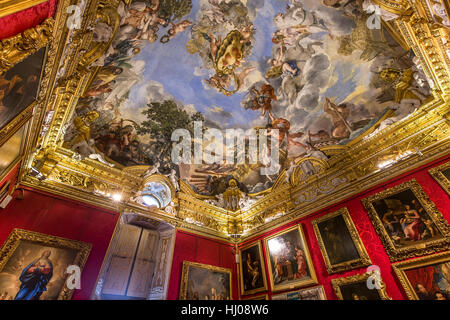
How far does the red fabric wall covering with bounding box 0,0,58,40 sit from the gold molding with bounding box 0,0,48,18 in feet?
0.27

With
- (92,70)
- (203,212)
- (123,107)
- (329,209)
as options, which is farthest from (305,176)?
(92,70)

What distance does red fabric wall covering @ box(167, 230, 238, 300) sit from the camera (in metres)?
8.73

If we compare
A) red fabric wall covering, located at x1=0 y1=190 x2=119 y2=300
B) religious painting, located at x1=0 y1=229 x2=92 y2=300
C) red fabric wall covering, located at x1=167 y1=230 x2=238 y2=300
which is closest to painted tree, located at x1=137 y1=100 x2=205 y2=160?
red fabric wall covering, located at x1=0 y1=190 x2=119 y2=300

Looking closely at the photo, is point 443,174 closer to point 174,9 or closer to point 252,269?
point 252,269

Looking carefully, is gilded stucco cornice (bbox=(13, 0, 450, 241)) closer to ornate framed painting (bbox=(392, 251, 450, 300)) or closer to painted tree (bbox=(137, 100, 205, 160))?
painted tree (bbox=(137, 100, 205, 160))

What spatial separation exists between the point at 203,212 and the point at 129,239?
12.4 ft

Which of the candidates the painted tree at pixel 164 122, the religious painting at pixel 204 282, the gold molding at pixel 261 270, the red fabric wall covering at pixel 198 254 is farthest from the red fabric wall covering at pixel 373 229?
the painted tree at pixel 164 122

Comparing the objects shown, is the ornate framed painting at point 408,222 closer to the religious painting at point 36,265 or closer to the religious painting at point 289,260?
the religious painting at point 289,260

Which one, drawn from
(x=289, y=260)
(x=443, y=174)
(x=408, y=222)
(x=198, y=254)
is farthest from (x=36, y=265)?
(x=443, y=174)

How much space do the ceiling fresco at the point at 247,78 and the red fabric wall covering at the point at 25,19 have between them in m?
3.06

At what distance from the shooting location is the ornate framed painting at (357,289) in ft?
20.9

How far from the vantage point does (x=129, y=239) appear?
8992 millimetres

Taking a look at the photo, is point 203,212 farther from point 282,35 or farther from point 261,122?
point 282,35

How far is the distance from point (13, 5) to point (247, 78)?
8.56 m
